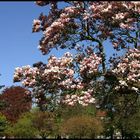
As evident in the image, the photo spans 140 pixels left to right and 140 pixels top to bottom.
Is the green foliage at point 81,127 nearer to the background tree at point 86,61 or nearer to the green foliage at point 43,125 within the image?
the green foliage at point 43,125

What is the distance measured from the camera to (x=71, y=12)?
2198 centimetres

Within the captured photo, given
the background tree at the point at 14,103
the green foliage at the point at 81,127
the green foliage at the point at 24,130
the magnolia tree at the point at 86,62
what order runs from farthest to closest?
the background tree at the point at 14,103, the green foliage at the point at 81,127, the green foliage at the point at 24,130, the magnolia tree at the point at 86,62

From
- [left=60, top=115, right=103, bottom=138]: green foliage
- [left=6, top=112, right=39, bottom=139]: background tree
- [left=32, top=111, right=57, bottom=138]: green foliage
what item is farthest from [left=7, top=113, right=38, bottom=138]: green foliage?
[left=60, top=115, right=103, bottom=138]: green foliage

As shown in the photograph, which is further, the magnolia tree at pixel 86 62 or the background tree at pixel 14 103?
the background tree at pixel 14 103

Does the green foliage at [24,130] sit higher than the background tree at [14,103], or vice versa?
the background tree at [14,103]

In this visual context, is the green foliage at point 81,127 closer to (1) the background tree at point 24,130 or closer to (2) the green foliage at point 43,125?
(2) the green foliage at point 43,125

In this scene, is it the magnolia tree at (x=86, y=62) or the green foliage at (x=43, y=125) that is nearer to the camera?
the magnolia tree at (x=86, y=62)

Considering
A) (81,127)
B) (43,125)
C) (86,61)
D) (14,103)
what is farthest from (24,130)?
(86,61)

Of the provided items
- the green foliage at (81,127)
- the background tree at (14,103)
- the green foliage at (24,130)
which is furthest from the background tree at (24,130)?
the background tree at (14,103)

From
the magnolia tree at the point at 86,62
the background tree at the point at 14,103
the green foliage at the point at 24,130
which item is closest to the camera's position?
A: the magnolia tree at the point at 86,62

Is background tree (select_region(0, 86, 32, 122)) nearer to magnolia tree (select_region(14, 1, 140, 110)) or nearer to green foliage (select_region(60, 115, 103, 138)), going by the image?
green foliage (select_region(60, 115, 103, 138))

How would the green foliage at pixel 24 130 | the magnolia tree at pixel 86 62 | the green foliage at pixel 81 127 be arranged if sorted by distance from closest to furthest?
the magnolia tree at pixel 86 62 → the green foliage at pixel 24 130 → the green foliage at pixel 81 127

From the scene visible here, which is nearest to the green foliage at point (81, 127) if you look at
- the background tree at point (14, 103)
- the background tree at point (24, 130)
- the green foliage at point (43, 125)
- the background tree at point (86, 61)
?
the green foliage at point (43, 125)

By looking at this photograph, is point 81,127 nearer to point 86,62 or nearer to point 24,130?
point 24,130
